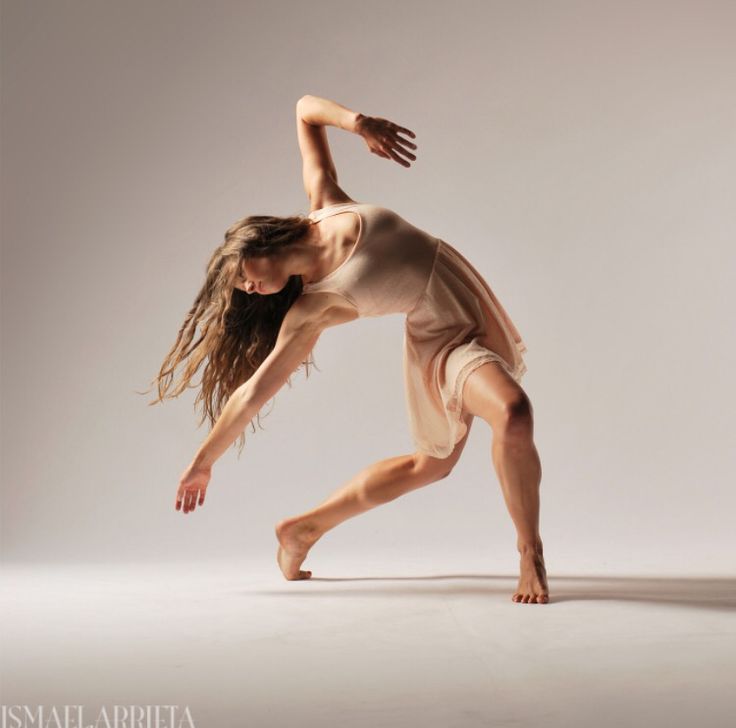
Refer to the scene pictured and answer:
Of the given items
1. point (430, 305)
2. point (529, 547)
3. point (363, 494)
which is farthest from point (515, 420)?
point (363, 494)

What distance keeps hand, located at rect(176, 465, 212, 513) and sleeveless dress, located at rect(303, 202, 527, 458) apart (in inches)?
19.4

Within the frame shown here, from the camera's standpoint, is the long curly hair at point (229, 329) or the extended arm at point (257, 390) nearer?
the extended arm at point (257, 390)

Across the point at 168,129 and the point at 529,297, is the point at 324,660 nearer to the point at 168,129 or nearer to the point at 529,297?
the point at 529,297

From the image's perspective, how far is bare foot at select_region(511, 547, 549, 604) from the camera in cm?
259

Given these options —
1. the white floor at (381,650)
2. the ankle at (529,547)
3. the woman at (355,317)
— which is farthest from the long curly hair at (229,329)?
the ankle at (529,547)

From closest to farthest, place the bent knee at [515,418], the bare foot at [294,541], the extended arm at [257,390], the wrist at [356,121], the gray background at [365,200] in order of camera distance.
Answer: the bent knee at [515,418] → the extended arm at [257,390] → the wrist at [356,121] → the bare foot at [294,541] → the gray background at [365,200]

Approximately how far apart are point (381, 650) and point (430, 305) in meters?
0.98

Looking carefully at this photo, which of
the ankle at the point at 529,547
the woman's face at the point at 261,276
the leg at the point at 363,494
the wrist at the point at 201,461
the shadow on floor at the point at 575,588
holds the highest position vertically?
the woman's face at the point at 261,276

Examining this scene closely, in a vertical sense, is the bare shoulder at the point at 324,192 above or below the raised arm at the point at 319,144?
below

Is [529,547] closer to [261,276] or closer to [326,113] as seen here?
[261,276]

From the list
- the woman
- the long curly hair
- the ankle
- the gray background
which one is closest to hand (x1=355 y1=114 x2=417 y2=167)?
the woman

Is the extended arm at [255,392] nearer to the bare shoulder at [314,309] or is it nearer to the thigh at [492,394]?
the bare shoulder at [314,309]

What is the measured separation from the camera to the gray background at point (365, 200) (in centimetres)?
412

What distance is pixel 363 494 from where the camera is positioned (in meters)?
3.05
